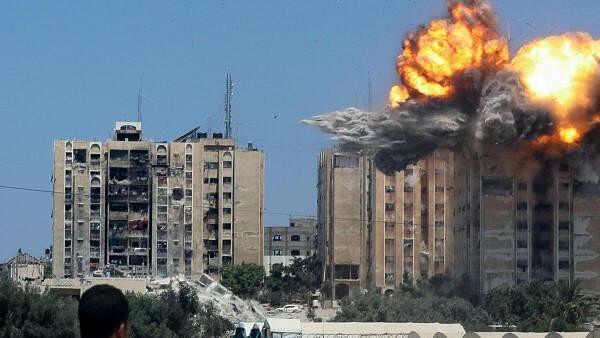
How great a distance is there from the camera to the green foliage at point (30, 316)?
71500 mm

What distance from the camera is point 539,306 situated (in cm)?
10225

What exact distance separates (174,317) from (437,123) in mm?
24178

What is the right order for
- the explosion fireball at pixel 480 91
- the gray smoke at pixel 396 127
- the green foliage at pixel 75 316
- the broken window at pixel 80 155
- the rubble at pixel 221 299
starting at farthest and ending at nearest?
the broken window at pixel 80 155 < the rubble at pixel 221 299 < the gray smoke at pixel 396 127 < the explosion fireball at pixel 480 91 < the green foliage at pixel 75 316

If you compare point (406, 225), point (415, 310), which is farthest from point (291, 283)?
point (415, 310)

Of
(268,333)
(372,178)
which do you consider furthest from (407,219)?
(268,333)

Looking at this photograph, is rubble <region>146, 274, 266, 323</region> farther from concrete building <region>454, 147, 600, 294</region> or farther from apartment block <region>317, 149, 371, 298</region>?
apartment block <region>317, 149, 371, 298</region>

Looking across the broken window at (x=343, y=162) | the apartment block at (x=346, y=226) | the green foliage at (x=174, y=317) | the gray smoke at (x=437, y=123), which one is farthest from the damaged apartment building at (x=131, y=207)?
the gray smoke at (x=437, y=123)

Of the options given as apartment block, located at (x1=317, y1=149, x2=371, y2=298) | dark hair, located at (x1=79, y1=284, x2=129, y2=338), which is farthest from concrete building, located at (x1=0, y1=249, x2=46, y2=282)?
dark hair, located at (x1=79, y1=284, x2=129, y2=338)

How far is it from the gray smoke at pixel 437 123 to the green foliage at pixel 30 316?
29365mm

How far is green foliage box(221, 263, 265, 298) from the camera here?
178 m

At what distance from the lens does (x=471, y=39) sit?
94.9 metres

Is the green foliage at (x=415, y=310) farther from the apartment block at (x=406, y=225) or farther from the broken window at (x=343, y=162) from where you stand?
the broken window at (x=343, y=162)

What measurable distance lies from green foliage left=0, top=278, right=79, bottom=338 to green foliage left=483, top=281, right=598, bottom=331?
33.0 meters

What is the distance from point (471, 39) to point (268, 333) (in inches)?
1105
